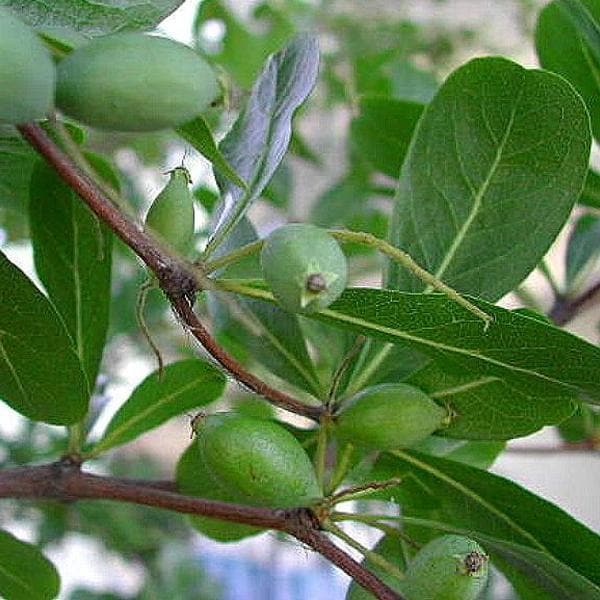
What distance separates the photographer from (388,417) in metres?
0.54

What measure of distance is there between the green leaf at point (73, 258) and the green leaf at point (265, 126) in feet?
0.28

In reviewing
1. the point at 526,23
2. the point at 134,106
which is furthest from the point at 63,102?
the point at 526,23

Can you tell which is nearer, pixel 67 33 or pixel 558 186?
pixel 67 33

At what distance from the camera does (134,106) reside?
0.36m

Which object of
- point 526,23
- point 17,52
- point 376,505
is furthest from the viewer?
point 526,23

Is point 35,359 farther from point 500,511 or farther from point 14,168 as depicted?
point 500,511

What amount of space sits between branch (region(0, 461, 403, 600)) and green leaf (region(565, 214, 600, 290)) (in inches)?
18.4

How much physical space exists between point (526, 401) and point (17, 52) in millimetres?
346

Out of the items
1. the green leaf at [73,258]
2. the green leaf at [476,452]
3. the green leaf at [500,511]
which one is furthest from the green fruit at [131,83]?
the green leaf at [476,452]

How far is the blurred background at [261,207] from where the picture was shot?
110cm

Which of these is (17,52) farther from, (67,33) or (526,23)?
(526,23)

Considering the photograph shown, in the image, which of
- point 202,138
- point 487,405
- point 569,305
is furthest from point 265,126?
point 569,305

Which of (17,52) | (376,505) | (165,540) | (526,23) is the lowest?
(17,52)

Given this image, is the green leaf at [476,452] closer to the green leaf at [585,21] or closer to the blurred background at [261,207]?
the blurred background at [261,207]
